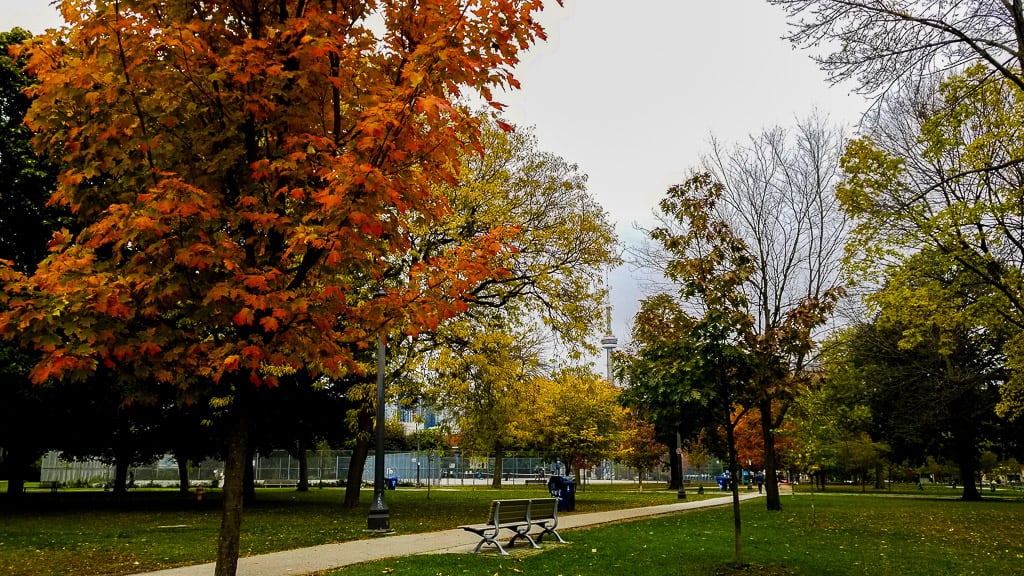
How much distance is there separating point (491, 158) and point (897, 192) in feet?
38.0

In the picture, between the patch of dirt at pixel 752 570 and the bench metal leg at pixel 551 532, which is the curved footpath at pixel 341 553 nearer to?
the bench metal leg at pixel 551 532

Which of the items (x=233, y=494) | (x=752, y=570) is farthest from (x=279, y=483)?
(x=233, y=494)

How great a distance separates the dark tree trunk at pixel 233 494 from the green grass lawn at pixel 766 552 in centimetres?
437

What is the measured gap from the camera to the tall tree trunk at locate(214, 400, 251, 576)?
15.6 ft

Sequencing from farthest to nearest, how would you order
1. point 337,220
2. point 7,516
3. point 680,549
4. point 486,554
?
point 7,516
point 680,549
point 486,554
point 337,220

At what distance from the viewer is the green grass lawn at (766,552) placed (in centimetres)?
941

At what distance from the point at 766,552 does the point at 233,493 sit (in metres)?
9.47

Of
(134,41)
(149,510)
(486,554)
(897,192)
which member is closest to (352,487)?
Result: (149,510)

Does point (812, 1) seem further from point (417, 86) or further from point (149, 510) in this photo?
point (149, 510)

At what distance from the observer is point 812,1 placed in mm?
12242

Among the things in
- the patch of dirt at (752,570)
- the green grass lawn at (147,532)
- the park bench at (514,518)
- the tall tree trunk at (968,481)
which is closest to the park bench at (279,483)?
the green grass lawn at (147,532)

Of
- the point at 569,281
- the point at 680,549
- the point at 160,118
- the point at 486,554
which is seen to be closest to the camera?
the point at 160,118

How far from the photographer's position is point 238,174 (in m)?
4.94

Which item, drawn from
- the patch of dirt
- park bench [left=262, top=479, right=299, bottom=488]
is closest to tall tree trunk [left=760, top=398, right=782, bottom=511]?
the patch of dirt
